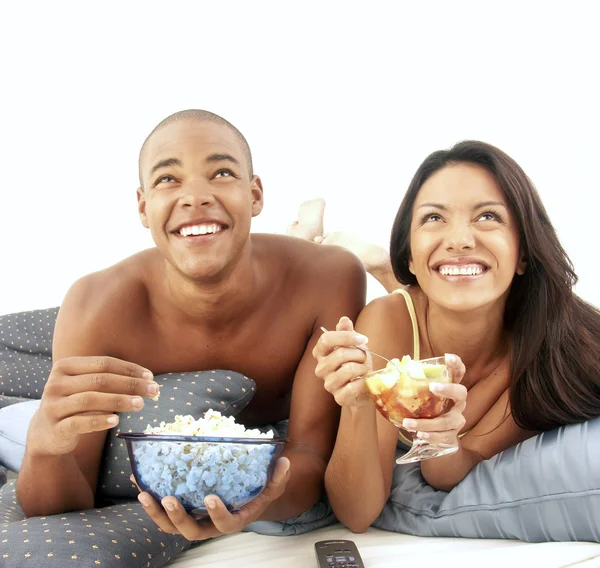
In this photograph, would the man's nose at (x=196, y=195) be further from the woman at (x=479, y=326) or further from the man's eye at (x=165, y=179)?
the woman at (x=479, y=326)

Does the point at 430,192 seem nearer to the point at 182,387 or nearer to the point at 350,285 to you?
the point at 350,285

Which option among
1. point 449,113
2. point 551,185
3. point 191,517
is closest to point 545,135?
point 551,185

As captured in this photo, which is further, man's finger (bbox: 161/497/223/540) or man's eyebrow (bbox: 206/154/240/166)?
man's eyebrow (bbox: 206/154/240/166)

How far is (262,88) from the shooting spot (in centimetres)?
438

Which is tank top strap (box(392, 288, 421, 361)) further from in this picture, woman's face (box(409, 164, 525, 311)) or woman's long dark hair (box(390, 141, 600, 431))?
woman's long dark hair (box(390, 141, 600, 431))

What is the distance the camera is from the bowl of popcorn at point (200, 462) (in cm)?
121

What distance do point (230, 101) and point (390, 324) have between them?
2.87 metres

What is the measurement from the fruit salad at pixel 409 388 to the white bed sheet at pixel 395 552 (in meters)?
0.35

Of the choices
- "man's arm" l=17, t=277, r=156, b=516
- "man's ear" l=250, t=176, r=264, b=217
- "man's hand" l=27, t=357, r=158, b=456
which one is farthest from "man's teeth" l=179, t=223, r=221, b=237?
"man's hand" l=27, t=357, r=158, b=456

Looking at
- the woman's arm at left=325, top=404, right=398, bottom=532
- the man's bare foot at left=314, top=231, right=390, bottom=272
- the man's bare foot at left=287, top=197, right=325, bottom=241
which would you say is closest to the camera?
the woman's arm at left=325, top=404, right=398, bottom=532

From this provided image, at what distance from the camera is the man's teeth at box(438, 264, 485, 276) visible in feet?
5.76

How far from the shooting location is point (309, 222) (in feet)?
11.2

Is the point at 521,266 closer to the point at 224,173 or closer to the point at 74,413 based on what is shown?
the point at 224,173

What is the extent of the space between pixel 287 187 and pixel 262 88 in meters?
0.64
